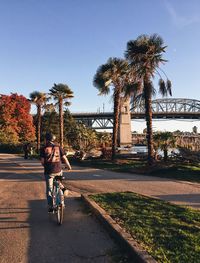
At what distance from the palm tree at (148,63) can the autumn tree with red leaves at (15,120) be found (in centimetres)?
4262


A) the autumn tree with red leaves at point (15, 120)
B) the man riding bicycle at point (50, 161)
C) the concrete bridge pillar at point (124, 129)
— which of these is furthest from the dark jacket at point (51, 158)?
the autumn tree with red leaves at point (15, 120)

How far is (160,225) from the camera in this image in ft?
22.1

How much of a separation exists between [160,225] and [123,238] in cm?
118

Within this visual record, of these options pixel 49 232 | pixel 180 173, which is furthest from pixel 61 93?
pixel 49 232

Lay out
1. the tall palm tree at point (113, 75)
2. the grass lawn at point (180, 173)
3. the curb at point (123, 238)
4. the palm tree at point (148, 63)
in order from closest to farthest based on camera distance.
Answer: the curb at point (123, 238), the grass lawn at point (180, 173), the palm tree at point (148, 63), the tall palm tree at point (113, 75)

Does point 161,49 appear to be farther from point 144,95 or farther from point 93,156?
point 93,156

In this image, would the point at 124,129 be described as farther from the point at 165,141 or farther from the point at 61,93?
the point at 165,141

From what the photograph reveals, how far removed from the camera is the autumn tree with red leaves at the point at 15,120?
6234 centimetres

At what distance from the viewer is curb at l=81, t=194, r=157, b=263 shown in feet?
16.2

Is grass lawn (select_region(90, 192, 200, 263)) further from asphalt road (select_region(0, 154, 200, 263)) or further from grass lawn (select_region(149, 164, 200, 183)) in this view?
grass lawn (select_region(149, 164, 200, 183))

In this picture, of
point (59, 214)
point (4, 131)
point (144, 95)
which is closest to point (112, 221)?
point (59, 214)

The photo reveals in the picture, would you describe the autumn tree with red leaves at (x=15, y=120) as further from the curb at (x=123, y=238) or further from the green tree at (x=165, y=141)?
the curb at (x=123, y=238)

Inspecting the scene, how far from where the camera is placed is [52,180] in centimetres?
813

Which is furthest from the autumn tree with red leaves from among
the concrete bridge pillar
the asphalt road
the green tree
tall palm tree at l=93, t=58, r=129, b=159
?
the asphalt road
